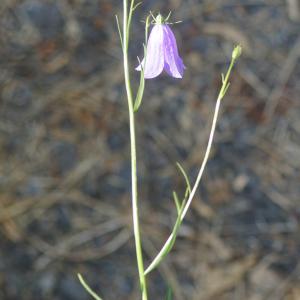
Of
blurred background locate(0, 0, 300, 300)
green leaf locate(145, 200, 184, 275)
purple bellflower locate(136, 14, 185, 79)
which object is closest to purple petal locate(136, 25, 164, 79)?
purple bellflower locate(136, 14, 185, 79)

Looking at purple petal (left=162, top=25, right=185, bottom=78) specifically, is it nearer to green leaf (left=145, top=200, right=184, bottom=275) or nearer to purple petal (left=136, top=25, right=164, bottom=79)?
purple petal (left=136, top=25, right=164, bottom=79)

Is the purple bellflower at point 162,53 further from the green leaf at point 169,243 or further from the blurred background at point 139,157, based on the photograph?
the blurred background at point 139,157

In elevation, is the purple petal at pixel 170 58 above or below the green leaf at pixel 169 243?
above

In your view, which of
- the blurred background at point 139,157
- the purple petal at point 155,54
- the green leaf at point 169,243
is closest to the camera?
the green leaf at point 169,243

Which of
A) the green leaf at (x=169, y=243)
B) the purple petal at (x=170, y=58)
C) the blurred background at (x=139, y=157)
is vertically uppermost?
the purple petal at (x=170, y=58)

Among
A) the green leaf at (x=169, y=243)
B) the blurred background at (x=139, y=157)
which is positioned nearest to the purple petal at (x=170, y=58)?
the green leaf at (x=169, y=243)

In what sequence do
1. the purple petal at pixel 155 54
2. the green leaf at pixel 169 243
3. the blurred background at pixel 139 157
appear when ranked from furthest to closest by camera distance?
the blurred background at pixel 139 157, the purple petal at pixel 155 54, the green leaf at pixel 169 243

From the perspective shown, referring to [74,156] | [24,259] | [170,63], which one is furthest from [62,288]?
[170,63]

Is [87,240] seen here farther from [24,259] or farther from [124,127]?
[124,127]
